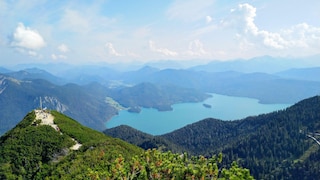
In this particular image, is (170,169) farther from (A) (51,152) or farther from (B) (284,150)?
(B) (284,150)

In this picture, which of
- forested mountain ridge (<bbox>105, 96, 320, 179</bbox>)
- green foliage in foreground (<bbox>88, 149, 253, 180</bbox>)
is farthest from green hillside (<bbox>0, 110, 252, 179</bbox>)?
forested mountain ridge (<bbox>105, 96, 320, 179</bbox>)

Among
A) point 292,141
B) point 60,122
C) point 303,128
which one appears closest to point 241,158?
point 292,141

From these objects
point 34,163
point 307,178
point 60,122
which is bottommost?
point 307,178

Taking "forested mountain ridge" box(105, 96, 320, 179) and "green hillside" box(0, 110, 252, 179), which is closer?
"green hillside" box(0, 110, 252, 179)

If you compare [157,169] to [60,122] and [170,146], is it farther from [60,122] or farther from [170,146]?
[170,146]

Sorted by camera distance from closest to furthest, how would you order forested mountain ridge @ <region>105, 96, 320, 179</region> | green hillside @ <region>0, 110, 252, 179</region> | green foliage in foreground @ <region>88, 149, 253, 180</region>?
green foliage in foreground @ <region>88, 149, 253, 180</region>, green hillside @ <region>0, 110, 252, 179</region>, forested mountain ridge @ <region>105, 96, 320, 179</region>

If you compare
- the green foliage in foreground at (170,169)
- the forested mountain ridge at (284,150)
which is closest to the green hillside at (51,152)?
the green foliage in foreground at (170,169)

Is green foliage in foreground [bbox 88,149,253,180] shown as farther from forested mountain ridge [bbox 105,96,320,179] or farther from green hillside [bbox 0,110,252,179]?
forested mountain ridge [bbox 105,96,320,179]

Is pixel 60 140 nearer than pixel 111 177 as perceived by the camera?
No

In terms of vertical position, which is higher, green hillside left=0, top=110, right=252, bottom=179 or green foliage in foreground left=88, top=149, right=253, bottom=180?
green hillside left=0, top=110, right=252, bottom=179
